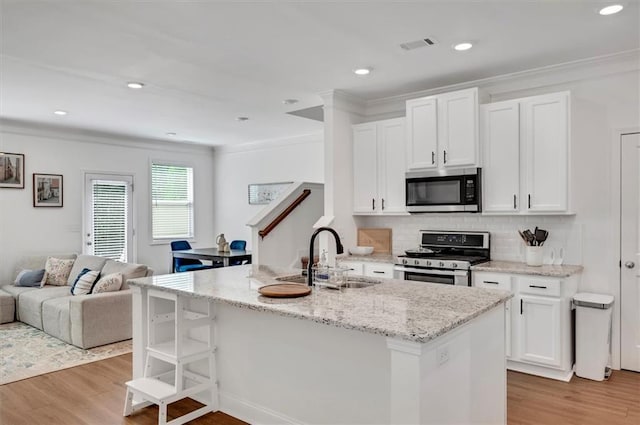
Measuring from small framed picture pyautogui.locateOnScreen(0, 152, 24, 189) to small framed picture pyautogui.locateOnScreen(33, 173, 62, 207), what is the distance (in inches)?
7.7

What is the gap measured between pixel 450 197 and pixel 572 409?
2.04m

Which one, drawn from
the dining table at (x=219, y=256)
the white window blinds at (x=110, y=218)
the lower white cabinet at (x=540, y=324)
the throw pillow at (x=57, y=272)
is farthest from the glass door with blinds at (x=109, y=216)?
the lower white cabinet at (x=540, y=324)

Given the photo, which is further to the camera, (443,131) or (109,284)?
(109,284)

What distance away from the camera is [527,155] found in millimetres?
3912

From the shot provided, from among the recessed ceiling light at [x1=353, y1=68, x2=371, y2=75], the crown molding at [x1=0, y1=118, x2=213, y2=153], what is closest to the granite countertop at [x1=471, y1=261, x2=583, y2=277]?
the recessed ceiling light at [x1=353, y1=68, x2=371, y2=75]

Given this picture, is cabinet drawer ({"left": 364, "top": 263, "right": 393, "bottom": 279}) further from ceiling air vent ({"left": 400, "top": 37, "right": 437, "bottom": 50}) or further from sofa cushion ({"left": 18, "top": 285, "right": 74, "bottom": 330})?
sofa cushion ({"left": 18, "top": 285, "right": 74, "bottom": 330})

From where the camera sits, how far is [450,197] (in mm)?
4309

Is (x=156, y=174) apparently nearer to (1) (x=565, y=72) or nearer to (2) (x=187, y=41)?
(2) (x=187, y=41)

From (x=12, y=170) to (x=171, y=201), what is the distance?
2653mm

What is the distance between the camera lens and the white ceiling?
2.86 metres

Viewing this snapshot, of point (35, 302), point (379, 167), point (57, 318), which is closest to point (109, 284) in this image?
point (57, 318)

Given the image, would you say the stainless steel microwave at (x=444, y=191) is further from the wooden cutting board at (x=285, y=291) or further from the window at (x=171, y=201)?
the window at (x=171, y=201)

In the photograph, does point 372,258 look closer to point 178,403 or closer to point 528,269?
point 528,269

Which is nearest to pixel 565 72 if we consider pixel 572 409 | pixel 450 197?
pixel 450 197
